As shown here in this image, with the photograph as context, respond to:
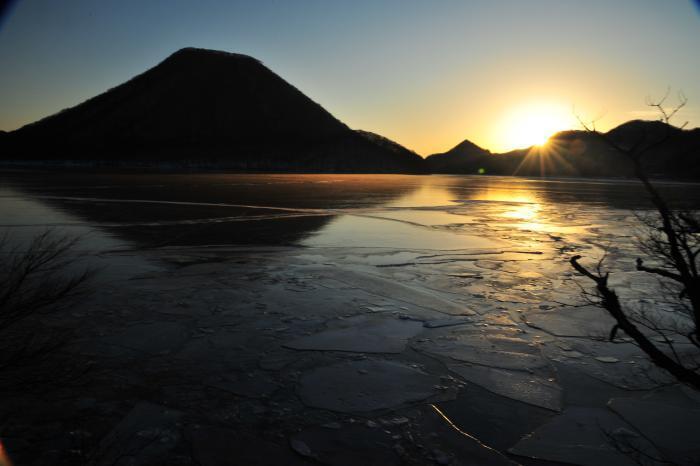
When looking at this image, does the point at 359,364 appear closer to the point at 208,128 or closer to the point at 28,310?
the point at 28,310

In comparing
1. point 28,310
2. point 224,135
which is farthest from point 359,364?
point 224,135

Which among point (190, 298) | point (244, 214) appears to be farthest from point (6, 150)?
point (190, 298)

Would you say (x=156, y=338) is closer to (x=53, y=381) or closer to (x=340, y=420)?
(x=53, y=381)

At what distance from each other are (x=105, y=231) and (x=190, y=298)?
24.7 feet

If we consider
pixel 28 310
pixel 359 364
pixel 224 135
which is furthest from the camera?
pixel 224 135

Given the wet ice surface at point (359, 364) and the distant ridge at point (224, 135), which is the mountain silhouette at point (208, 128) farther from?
the wet ice surface at point (359, 364)

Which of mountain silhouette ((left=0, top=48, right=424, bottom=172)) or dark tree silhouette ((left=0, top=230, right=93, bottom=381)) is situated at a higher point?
mountain silhouette ((left=0, top=48, right=424, bottom=172))

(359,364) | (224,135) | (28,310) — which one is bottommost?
(359,364)

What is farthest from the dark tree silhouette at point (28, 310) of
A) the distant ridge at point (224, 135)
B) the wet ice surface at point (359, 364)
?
the distant ridge at point (224, 135)

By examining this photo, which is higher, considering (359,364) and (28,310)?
(28,310)

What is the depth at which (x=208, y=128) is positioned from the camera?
155750 mm

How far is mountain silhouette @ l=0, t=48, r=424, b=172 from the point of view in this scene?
13725 centimetres

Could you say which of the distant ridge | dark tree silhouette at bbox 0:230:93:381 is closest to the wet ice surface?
dark tree silhouette at bbox 0:230:93:381

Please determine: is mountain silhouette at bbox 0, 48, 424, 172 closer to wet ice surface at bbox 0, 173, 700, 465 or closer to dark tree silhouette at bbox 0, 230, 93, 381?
wet ice surface at bbox 0, 173, 700, 465
